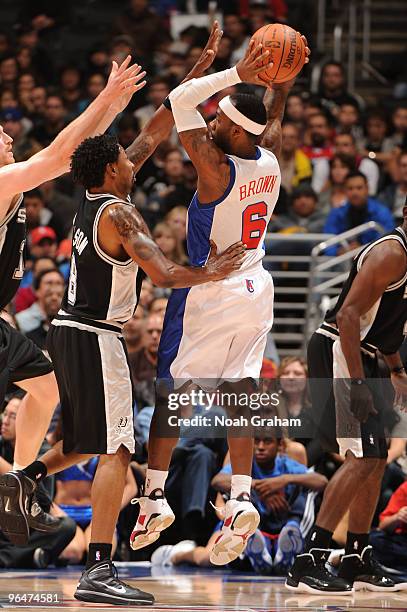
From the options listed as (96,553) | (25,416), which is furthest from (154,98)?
(96,553)

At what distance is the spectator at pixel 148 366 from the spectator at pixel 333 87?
247 inches

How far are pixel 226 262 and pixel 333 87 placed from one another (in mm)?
9403

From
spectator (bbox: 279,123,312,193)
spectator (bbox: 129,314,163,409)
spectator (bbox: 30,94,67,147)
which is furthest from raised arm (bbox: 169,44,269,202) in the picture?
spectator (bbox: 30,94,67,147)

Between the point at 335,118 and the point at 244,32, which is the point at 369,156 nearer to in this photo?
the point at 335,118

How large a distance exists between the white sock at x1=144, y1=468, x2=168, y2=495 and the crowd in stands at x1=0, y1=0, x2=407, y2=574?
39 centimetres

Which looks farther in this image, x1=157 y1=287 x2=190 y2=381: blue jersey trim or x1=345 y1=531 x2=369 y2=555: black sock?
x1=345 y1=531 x2=369 y2=555: black sock

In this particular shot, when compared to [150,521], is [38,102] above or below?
above

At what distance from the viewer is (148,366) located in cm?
998

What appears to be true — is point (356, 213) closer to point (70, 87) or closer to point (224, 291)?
point (70, 87)

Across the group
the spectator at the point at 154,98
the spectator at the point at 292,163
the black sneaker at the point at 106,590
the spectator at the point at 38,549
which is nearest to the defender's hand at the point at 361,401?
the black sneaker at the point at 106,590

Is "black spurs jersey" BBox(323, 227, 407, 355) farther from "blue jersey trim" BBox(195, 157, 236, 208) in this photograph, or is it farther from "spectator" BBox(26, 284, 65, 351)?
"spectator" BBox(26, 284, 65, 351)

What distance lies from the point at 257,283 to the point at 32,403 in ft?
5.06

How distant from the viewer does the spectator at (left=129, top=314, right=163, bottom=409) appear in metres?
9.79

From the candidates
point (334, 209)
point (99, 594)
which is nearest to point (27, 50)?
point (334, 209)
